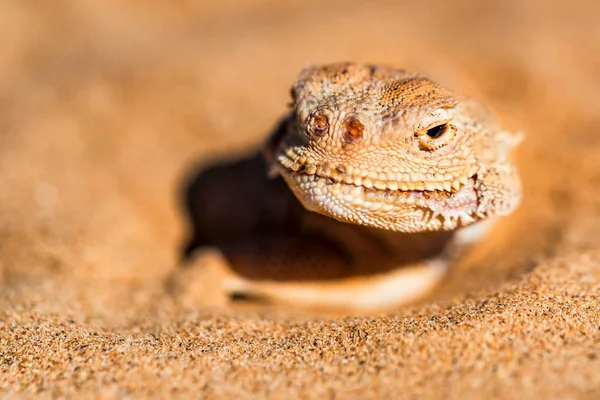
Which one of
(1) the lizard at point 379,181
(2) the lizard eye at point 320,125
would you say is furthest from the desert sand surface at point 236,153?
(2) the lizard eye at point 320,125

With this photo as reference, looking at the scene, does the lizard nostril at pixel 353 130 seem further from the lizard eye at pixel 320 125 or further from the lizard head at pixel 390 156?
the lizard eye at pixel 320 125

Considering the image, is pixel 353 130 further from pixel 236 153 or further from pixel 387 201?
pixel 236 153

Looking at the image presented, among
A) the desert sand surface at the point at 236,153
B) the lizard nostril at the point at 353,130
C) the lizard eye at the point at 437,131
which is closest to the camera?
the desert sand surface at the point at 236,153

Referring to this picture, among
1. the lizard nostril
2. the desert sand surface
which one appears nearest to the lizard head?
the lizard nostril

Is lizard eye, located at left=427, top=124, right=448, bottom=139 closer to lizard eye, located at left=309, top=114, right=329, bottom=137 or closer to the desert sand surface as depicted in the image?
lizard eye, located at left=309, top=114, right=329, bottom=137

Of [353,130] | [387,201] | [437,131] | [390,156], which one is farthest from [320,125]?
[437,131]

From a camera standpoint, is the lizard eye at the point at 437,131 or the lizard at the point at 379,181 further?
the lizard eye at the point at 437,131

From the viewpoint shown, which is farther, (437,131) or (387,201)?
(437,131)
